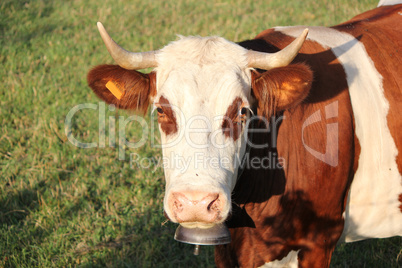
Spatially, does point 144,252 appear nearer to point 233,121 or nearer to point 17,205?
point 17,205

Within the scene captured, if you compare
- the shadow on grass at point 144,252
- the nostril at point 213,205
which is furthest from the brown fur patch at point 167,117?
the shadow on grass at point 144,252

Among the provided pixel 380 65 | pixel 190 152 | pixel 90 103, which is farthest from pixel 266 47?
pixel 90 103

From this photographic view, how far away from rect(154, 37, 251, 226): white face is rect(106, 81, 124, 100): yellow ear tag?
379mm

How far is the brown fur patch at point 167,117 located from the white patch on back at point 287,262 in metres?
1.29

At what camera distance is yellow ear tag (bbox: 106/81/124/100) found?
3549mm

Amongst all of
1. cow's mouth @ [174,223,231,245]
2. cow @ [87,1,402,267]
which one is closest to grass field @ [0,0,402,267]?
cow @ [87,1,402,267]

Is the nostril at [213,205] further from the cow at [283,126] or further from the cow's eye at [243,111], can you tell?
the cow's eye at [243,111]

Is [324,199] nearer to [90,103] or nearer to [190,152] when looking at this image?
[190,152]

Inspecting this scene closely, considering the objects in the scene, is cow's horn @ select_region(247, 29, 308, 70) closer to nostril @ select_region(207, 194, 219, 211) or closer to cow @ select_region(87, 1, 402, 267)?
cow @ select_region(87, 1, 402, 267)

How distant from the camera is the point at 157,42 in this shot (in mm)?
8781

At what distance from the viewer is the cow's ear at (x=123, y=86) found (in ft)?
11.5

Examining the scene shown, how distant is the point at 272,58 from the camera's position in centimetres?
321

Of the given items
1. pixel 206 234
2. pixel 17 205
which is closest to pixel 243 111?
pixel 206 234

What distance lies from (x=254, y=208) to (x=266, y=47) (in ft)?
4.00
